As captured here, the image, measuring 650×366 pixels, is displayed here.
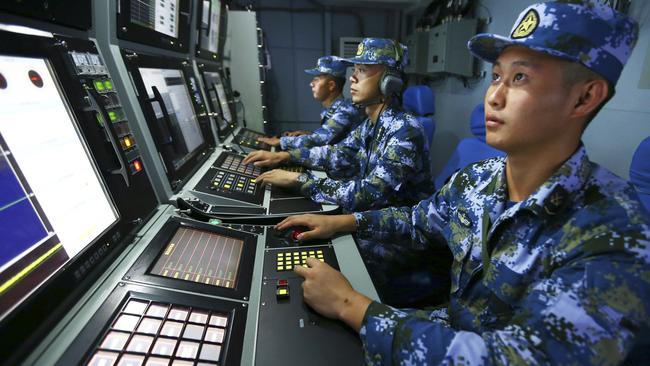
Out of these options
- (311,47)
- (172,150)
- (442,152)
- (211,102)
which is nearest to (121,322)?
(172,150)

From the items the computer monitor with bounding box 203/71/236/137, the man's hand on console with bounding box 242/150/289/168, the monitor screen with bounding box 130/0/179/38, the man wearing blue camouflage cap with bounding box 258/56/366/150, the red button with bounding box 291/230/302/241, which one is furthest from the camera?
the man wearing blue camouflage cap with bounding box 258/56/366/150

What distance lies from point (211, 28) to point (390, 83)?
139cm

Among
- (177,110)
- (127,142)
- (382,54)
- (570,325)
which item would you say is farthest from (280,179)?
(570,325)

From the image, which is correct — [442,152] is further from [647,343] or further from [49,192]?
[49,192]

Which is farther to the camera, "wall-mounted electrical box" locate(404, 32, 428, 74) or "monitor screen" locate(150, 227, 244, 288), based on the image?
"wall-mounted electrical box" locate(404, 32, 428, 74)

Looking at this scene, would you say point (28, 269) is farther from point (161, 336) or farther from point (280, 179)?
point (280, 179)

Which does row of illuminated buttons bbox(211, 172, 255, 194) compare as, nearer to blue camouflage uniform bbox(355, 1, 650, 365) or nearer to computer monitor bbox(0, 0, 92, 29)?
computer monitor bbox(0, 0, 92, 29)

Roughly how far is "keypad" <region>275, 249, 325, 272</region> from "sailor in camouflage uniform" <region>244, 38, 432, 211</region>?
17.9 inches

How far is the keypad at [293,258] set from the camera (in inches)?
34.8

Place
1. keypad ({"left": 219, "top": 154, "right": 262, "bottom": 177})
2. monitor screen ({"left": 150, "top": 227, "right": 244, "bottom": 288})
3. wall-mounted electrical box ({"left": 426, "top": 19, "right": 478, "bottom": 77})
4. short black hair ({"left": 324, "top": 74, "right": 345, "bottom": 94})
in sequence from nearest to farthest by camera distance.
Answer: monitor screen ({"left": 150, "top": 227, "right": 244, "bottom": 288})
keypad ({"left": 219, "top": 154, "right": 262, "bottom": 177})
short black hair ({"left": 324, "top": 74, "right": 345, "bottom": 94})
wall-mounted electrical box ({"left": 426, "top": 19, "right": 478, "bottom": 77})

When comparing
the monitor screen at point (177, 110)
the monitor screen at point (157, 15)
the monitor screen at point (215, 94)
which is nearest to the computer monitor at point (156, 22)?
the monitor screen at point (157, 15)

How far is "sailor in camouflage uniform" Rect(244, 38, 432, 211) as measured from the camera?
145 centimetres

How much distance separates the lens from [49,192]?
24.6 inches

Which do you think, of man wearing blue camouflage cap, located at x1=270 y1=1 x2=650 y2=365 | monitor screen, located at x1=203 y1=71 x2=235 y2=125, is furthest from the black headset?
monitor screen, located at x1=203 y1=71 x2=235 y2=125
